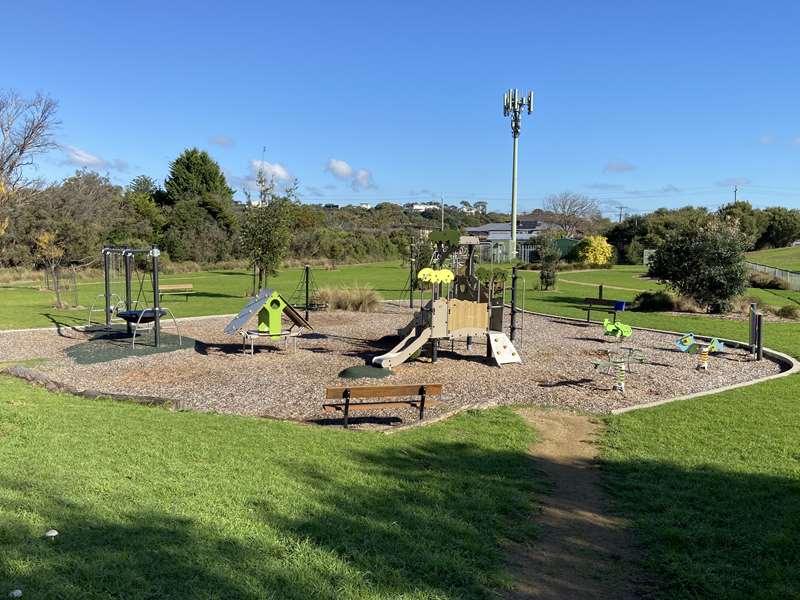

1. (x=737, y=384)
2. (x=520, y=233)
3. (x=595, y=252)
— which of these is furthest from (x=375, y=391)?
(x=520, y=233)

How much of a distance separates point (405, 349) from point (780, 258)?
210ft

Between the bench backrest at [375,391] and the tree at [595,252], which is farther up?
the tree at [595,252]

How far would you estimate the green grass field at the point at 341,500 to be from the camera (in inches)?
142

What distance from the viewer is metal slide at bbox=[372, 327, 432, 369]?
12.5 m

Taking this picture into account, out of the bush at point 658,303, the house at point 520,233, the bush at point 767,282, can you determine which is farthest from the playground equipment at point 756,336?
the house at point 520,233

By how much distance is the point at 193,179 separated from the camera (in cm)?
6581

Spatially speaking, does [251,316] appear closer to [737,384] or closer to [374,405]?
[374,405]

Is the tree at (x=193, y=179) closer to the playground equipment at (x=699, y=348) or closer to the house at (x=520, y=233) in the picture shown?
the house at (x=520, y=233)

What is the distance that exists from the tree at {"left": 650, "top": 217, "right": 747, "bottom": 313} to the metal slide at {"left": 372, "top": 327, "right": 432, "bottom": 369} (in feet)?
44.8

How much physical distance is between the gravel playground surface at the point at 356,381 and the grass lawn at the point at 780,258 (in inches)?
1956

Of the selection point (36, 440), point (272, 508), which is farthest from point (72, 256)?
point (272, 508)

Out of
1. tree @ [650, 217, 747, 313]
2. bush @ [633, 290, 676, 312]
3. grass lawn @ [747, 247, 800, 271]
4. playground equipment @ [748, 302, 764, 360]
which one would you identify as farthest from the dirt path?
grass lawn @ [747, 247, 800, 271]

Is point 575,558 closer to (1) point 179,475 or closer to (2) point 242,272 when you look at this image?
(1) point 179,475

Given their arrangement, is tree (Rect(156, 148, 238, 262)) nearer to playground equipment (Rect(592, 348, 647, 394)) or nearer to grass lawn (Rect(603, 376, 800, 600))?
playground equipment (Rect(592, 348, 647, 394))
